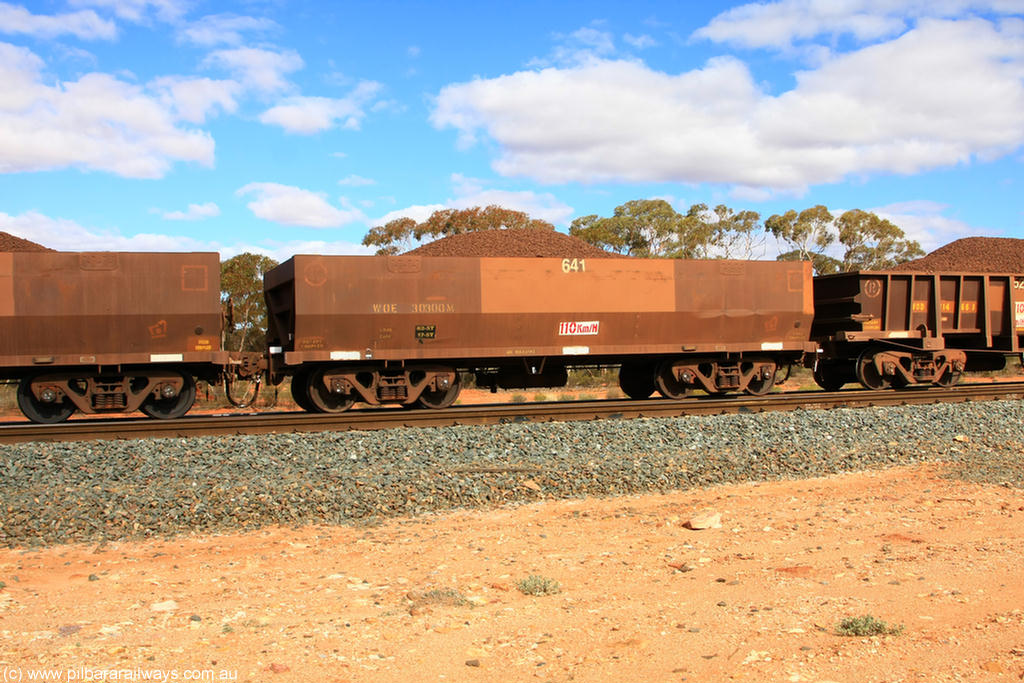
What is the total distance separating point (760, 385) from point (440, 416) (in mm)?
7038

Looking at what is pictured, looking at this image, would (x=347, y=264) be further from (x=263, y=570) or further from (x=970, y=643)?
(x=970, y=643)

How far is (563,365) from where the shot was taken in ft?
48.2

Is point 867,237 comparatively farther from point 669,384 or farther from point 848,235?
point 669,384

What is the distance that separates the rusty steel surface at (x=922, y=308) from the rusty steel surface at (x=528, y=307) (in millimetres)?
1527

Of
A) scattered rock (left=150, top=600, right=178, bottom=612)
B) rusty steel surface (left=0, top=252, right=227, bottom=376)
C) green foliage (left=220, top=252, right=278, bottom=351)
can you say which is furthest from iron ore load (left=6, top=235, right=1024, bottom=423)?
green foliage (left=220, top=252, right=278, bottom=351)

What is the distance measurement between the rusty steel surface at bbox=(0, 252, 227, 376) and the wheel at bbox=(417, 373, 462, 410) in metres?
3.50

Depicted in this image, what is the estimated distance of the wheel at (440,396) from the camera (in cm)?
1381

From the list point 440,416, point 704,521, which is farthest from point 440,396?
point 704,521

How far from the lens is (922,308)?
660 inches

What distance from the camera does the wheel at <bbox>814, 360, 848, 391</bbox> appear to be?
57.1 ft

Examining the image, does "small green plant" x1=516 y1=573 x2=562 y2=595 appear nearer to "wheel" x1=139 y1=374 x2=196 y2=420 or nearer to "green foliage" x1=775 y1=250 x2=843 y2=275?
"wheel" x1=139 y1=374 x2=196 y2=420

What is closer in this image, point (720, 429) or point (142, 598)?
point (142, 598)

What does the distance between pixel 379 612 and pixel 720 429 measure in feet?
22.4

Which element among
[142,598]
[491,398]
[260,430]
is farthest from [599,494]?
[491,398]
